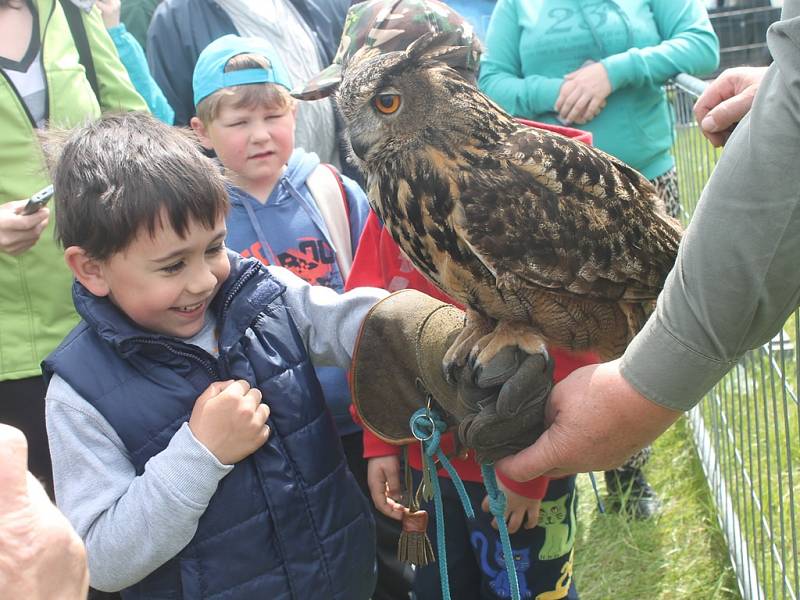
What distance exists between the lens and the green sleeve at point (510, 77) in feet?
9.94

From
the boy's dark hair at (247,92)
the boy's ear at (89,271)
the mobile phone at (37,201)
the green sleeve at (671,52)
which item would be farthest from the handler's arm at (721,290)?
the green sleeve at (671,52)

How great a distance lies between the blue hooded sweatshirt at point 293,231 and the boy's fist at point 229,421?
2.07 ft

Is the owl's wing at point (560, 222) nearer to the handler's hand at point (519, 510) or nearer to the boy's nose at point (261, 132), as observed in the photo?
the handler's hand at point (519, 510)

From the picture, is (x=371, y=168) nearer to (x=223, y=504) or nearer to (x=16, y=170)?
(x=223, y=504)

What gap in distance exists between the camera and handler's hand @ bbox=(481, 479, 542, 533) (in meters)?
1.77

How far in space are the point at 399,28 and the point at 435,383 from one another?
2.76 ft

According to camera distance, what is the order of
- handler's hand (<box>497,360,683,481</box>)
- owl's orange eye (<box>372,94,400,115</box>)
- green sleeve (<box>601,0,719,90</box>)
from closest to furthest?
handler's hand (<box>497,360,683,481</box>) → owl's orange eye (<box>372,94,400,115</box>) → green sleeve (<box>601,0,719,90</box>)

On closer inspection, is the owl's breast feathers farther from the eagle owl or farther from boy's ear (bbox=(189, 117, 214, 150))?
boy's ear (bbox=(189, 117, 214, 150))

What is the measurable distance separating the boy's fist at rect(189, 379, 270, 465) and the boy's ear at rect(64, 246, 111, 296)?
0.30m

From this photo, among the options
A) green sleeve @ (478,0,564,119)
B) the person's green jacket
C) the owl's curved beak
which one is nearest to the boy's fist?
the owl's curved beak

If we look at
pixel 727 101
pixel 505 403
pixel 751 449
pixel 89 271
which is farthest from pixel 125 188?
pixel 751 449

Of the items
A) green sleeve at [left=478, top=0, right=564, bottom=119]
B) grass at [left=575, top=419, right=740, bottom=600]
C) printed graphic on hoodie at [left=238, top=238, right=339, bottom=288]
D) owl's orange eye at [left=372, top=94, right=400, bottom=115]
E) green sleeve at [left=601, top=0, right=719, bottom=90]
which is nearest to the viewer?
owl's orange eye at [left=372, top=94, right=400, bottom=115]

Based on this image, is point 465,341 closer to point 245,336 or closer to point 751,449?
point 245,336

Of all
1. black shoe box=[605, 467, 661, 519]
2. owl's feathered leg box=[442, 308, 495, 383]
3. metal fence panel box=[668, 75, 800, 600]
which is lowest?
black shoe box=[605, 467, 661, 519]
